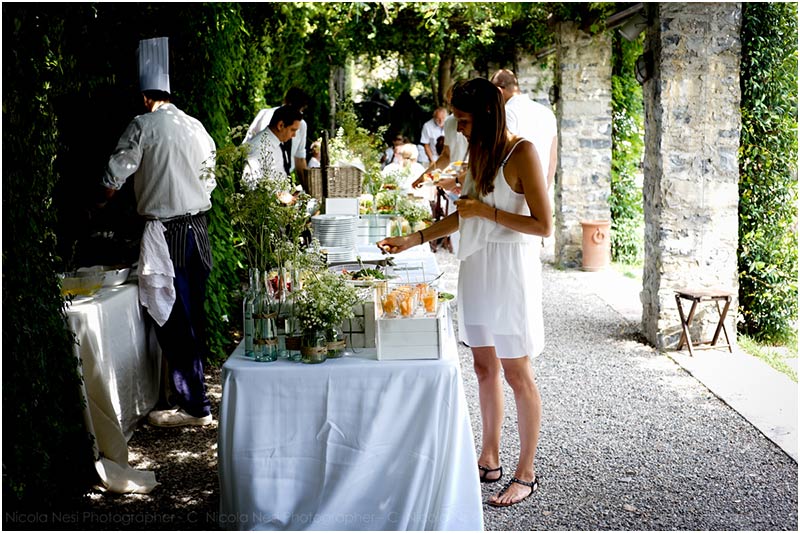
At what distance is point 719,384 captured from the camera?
5.66 meters

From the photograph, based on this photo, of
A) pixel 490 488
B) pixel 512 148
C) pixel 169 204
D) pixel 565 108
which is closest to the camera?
pixel 512 148

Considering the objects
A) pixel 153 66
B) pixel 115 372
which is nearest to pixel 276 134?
pixel 153 66

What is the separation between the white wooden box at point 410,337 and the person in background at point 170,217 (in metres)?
1.83

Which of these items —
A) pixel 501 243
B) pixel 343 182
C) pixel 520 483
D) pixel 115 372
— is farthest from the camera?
pixel 343 182

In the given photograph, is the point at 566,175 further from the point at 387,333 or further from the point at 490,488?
the point at 387,333

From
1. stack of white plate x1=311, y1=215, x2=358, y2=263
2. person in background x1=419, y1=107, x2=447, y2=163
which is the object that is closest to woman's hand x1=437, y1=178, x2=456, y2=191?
stack of white plate x1=311, y1=215, x2=358, y2=263

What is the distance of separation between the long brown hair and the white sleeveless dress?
0.05 meters

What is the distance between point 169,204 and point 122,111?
118cm

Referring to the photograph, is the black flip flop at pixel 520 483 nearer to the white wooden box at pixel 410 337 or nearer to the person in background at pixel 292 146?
the white wooden box at pixel 410 337

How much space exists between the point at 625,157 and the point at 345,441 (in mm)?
8444

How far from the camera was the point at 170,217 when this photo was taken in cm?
476

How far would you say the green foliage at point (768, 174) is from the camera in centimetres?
662

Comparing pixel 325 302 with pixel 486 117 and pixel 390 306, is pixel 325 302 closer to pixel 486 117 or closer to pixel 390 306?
pixel 390 306

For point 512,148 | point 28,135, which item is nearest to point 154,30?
point 28,135
